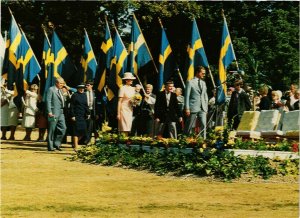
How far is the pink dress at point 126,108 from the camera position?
18422 millimetres

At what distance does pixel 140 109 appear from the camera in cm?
2081

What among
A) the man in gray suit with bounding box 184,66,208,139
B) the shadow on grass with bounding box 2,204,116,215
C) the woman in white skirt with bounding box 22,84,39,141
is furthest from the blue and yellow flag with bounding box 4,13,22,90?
the shadow on grass with bounding box 2,204,116,215

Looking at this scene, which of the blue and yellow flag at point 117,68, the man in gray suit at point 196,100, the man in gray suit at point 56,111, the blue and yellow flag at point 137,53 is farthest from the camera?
the blue and yellow flag at point 137,53

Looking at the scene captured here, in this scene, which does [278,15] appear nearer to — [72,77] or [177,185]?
[72,77]

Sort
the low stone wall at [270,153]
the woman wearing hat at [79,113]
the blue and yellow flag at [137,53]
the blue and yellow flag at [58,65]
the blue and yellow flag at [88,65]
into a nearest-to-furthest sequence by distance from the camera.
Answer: the low stone wall at [270,153], the woman wearing hat at [79,113], the blue and yellow flag at [137,53], the blue and yellow flag at [58,65], the blue and yellow flag at [88,65]

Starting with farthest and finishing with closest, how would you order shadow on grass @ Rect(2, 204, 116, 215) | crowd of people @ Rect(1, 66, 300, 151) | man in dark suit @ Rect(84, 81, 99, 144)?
1. man in dark suit @ Rect(84, 81, 99, 144)
2. crowd of people @ Rect(1, 66, 300, 151)
3. shadow on grass @ Rect(2, 204, 116, 215)

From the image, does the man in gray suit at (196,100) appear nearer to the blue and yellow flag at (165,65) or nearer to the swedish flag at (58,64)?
the blue and yellow flag at (165,65)

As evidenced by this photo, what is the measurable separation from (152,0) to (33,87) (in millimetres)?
18402

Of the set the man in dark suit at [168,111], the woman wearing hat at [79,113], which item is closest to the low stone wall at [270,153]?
the man in dark suit at [168,111]

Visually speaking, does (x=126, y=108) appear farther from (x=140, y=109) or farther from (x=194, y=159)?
(x=194, y=159)

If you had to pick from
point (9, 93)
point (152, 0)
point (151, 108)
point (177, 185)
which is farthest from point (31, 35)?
point (177, 185)

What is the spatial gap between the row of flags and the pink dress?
1851 mm

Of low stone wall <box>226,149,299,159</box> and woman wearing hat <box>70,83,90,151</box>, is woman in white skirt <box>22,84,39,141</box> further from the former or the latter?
low stone wall <box>226,149,299,159</box>

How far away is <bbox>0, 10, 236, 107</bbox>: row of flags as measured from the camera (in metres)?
20.9
